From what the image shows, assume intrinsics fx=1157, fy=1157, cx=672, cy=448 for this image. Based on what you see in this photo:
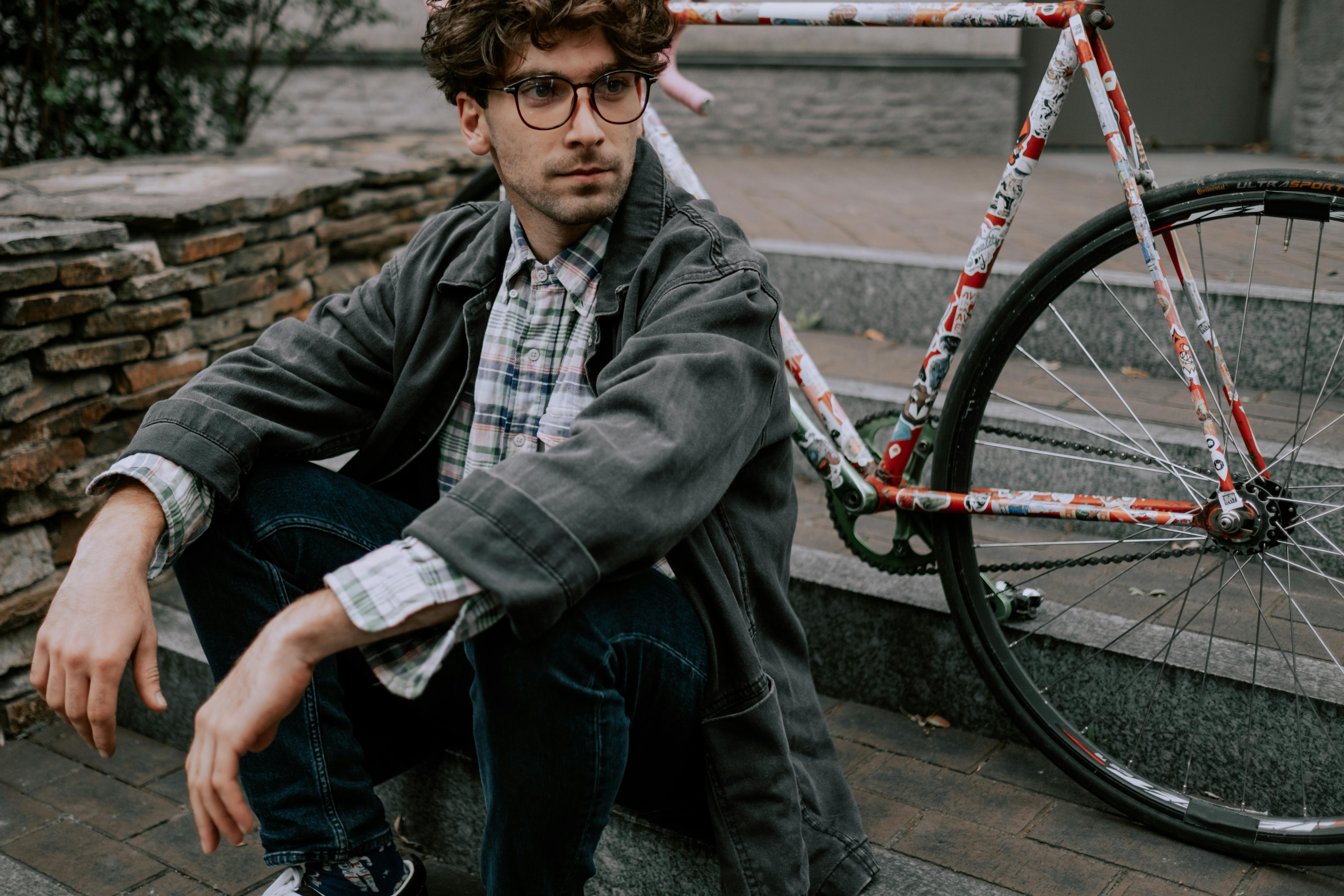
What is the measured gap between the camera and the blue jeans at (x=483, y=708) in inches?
56.7

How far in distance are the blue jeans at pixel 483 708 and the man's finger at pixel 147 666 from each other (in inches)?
5.1

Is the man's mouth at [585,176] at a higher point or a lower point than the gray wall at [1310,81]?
lower

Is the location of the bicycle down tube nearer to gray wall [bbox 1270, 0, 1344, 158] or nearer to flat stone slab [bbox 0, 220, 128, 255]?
flat stone slab [bbox 0, 220, 128, 255]

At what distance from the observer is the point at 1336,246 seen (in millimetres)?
2215

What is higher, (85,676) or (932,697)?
(85,676)

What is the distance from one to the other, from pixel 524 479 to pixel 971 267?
1.11 metres

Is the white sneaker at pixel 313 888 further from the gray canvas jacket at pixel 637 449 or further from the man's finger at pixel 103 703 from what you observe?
the gray canvas jacket at pixel 637 449

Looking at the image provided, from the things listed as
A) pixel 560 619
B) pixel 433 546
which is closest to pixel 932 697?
pixel 560 619

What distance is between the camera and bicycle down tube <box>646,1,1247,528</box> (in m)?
1.87

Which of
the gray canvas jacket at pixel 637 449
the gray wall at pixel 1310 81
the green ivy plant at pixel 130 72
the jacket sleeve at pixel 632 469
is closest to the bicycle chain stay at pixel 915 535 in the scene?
the gray canvas jacket at pixel 637 449

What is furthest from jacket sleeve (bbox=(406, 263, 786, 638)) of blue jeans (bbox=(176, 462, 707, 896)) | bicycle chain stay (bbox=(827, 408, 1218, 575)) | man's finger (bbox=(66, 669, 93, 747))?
bicycle chain stay (bbox=(827, 408, 1218, 575))

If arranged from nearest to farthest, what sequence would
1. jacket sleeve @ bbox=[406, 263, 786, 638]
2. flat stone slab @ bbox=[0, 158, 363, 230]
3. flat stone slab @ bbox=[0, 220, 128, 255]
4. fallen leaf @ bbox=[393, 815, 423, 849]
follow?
jacket sleeve @ bbox=[406, 263, 786, 638], fallen leaf @ bbox=[393, 815, 423, 849], flat stone slab @ bbox=[0, 220, 128, 255], flat stone slab @ bbox=[0, 158, 363, 230]

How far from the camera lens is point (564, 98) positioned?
169 cm

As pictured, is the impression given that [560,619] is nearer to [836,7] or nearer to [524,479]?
[524,479]
